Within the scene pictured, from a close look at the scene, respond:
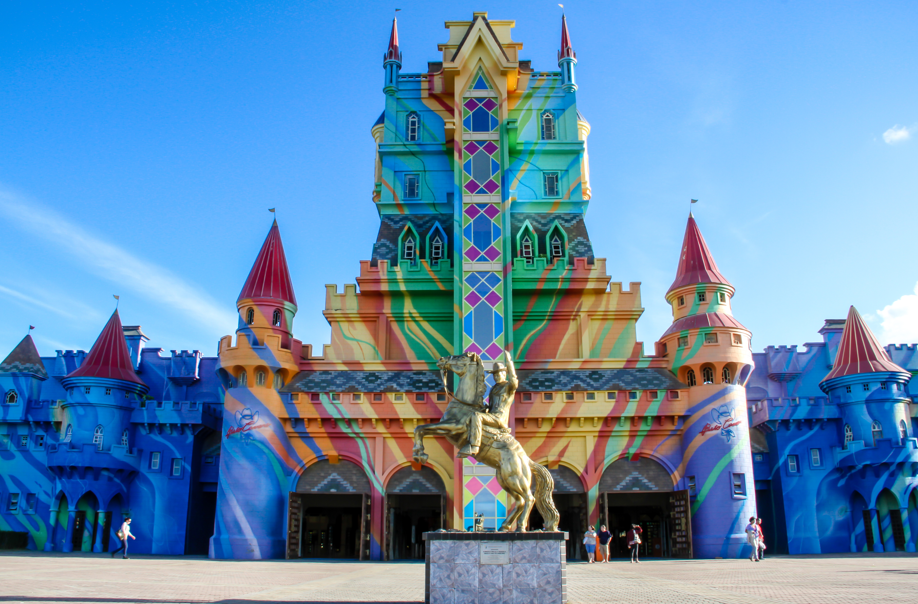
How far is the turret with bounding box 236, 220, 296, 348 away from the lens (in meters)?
35.2

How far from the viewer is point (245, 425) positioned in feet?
109

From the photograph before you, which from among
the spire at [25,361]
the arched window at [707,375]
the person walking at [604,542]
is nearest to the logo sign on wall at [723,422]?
the arched window at [707,375]

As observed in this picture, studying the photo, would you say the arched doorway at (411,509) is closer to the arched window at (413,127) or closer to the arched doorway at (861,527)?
the arched window at (413,127)

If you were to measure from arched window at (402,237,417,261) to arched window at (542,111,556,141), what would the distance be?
10.6m

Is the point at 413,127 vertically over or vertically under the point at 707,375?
over

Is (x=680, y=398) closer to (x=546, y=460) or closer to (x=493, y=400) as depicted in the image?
(x=546, y=460)

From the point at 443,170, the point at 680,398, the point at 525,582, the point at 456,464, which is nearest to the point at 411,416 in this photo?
the point at 456,464

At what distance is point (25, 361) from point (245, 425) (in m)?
19.8

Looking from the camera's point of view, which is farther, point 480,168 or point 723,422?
point 480,168

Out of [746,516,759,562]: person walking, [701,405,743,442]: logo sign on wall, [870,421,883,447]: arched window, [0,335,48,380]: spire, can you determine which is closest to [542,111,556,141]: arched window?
[701,405,743,442]: logo sign on wall

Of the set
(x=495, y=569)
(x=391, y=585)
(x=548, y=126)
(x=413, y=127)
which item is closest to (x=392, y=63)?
(x=413, y=127)

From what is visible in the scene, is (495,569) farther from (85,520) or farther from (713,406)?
(85,520)

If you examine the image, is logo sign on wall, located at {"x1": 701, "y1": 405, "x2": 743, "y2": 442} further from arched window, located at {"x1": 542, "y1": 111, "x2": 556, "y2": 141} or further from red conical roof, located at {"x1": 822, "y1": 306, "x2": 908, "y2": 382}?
arched window, located at {"x1": 542, "y1": 111, "x2": 556, "y2": 141}

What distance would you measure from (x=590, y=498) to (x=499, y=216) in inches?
538
